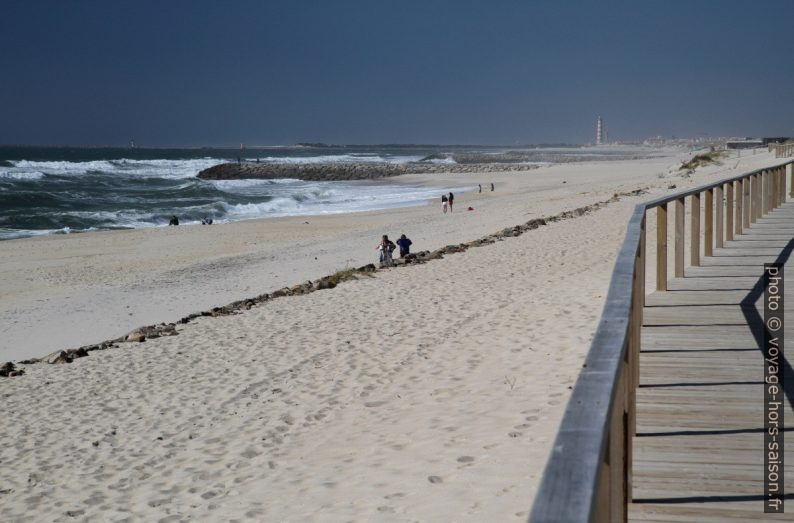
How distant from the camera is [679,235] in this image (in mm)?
7250

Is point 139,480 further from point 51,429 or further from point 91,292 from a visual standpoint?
point 91,292

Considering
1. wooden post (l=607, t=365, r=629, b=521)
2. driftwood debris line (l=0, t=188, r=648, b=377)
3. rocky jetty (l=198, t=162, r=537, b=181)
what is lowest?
driftwood debris line (l=0, t=188, r=648, b=377)

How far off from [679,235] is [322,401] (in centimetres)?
329

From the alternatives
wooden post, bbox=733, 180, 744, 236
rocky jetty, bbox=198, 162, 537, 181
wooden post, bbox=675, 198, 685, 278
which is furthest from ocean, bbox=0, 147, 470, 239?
wooden post, bbox=675, 198, 685, 278

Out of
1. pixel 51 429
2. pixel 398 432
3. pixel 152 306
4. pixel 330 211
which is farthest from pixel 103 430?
pixel 330 211

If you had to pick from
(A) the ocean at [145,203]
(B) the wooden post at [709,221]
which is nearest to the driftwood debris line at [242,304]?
(B) the wooden post at [709,221]

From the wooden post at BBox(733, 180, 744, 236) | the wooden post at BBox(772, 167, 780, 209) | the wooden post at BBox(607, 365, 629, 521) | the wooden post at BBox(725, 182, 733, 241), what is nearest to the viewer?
the wooden post at BBox(607, 365, 629, 521)

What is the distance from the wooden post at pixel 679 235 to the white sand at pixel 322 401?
1.04 m

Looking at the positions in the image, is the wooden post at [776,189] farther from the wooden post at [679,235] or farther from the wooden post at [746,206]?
the wooden post at [679,235]

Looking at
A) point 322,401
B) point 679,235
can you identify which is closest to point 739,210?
point 679,235

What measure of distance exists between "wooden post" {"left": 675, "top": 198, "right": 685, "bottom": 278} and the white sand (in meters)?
1.04

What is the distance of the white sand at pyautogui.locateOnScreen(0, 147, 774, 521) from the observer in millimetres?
4809

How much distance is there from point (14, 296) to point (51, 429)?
38.7ft

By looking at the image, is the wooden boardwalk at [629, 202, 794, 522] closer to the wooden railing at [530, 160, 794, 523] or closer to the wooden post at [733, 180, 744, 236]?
the wooden railing at [530, 160, 794, 523]
